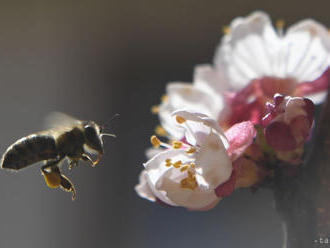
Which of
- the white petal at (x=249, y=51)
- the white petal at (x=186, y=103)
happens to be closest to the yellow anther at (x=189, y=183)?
the white petal at (x=186, y=103)

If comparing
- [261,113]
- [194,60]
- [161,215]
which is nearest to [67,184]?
[261,113]

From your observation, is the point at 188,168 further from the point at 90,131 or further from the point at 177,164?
the point at 90,131

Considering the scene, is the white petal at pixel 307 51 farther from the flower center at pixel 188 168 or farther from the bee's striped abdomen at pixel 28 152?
the bee's striped abdomen at pixel 28 152

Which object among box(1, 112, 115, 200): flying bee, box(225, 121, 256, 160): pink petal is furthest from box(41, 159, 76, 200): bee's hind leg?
box(225, 121, 256, 160): pink petal

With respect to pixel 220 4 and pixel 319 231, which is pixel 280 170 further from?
pixel 220 4

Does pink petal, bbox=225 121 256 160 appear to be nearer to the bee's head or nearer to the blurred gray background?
the bee's head

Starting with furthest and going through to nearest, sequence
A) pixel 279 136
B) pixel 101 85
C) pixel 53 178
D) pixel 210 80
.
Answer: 1. pixel 101 85
2. pixel 210 80
3. pixel 53 178
4. pixel 279 136

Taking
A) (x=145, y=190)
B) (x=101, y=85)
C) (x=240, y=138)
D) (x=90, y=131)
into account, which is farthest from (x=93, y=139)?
(x=101, y=85)
